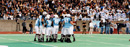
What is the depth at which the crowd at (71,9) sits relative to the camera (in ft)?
144

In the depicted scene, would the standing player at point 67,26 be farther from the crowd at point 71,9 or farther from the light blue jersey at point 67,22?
the crowd at point 71,9

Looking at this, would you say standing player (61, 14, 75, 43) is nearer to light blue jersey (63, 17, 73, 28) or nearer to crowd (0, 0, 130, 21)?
light blue jersey (63, 17, 73, 28)

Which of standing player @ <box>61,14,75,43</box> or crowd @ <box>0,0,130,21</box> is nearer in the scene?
standing player @ <box>61,14,75,43</box>

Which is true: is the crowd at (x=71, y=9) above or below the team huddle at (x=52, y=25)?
above

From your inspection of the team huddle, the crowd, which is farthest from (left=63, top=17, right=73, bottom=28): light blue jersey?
the crowd

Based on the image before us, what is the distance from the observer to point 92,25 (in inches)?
Result: 1719

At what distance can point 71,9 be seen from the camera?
47531 mm

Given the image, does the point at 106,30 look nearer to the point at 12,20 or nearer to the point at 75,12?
the point at 75,12

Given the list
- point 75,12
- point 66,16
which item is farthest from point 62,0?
point 66,16

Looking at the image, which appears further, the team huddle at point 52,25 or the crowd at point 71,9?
the crowd at point 71,9

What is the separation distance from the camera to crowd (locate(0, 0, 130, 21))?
43.9 m

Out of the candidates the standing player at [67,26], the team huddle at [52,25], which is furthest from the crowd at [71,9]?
the standing player at [67,26]

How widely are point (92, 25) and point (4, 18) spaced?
11.1m

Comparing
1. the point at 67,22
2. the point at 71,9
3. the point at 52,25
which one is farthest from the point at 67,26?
the point at 71,9
